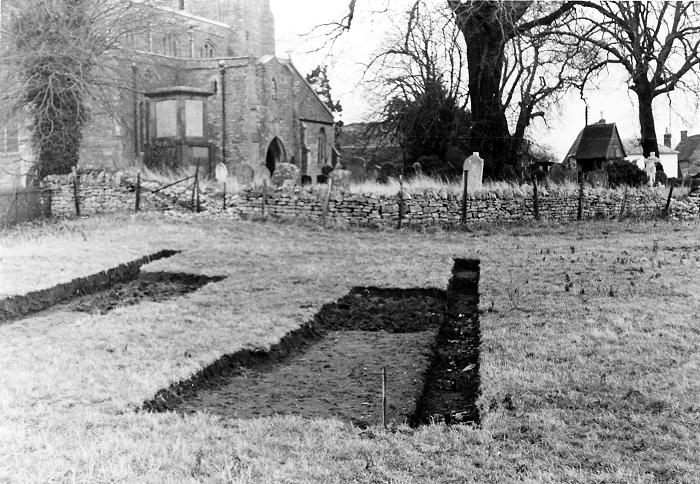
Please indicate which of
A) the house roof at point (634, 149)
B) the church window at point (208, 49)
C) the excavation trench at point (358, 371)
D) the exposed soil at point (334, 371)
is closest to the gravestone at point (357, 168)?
the excavation trench at point (358, 371)

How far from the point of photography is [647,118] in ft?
94.6

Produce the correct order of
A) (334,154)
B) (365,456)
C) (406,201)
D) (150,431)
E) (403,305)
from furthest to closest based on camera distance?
(334,154), (406,201), (403,305), (150,431), (365,456)

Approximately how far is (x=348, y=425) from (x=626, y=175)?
22.3 m

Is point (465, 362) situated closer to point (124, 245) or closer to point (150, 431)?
point (150, 431)

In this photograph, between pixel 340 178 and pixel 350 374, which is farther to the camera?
pixel 340 178

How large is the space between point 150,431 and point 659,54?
26117mm

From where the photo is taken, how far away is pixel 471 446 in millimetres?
4961

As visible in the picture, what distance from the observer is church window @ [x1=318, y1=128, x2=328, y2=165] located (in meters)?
49.3

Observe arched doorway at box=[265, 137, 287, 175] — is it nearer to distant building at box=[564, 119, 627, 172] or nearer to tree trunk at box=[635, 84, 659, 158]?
distant building at box=[564, 119, 627, 172]

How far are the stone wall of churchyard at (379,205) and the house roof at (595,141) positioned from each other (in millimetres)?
24666

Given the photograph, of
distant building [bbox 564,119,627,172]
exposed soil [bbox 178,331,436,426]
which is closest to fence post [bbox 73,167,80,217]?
exposed soil [bbox 178,331,436,426]

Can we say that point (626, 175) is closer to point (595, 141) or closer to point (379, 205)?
point (379, 205)

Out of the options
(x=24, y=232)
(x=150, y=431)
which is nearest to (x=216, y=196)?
(x=24, y=232)

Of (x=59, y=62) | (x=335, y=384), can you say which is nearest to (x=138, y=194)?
(x=59, y=62)
